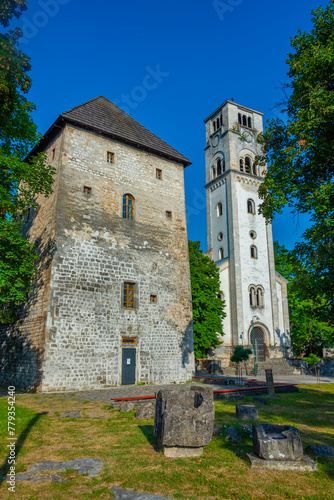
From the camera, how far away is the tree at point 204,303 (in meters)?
27.0

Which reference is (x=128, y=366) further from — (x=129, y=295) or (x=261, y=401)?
(x=261, y=401)

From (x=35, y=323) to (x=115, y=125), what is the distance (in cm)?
1256

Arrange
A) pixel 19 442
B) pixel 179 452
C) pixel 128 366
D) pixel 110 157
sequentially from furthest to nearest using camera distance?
pixel 110 157, pixel 128 366, pixel 19 442, pixel 179 452

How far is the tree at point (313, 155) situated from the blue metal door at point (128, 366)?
9637mm

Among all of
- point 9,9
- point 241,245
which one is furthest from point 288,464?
point 241,245

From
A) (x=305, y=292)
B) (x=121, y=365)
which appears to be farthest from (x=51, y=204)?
(x=305, y=292)

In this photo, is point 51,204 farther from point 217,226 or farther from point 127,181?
point 217,226

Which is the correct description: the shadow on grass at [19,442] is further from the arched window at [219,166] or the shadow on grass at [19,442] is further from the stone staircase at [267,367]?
the arched window at [219,166]

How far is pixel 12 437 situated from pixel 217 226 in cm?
3325

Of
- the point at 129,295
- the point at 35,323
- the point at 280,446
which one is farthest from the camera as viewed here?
the point at 129,295

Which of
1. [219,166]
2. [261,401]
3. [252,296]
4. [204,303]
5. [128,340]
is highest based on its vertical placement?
[219,166]

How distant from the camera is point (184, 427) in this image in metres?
5.81

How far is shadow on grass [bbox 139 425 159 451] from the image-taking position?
6.26m

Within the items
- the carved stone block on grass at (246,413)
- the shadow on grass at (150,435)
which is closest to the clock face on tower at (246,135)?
the carved stone block on grass at (246,413)
